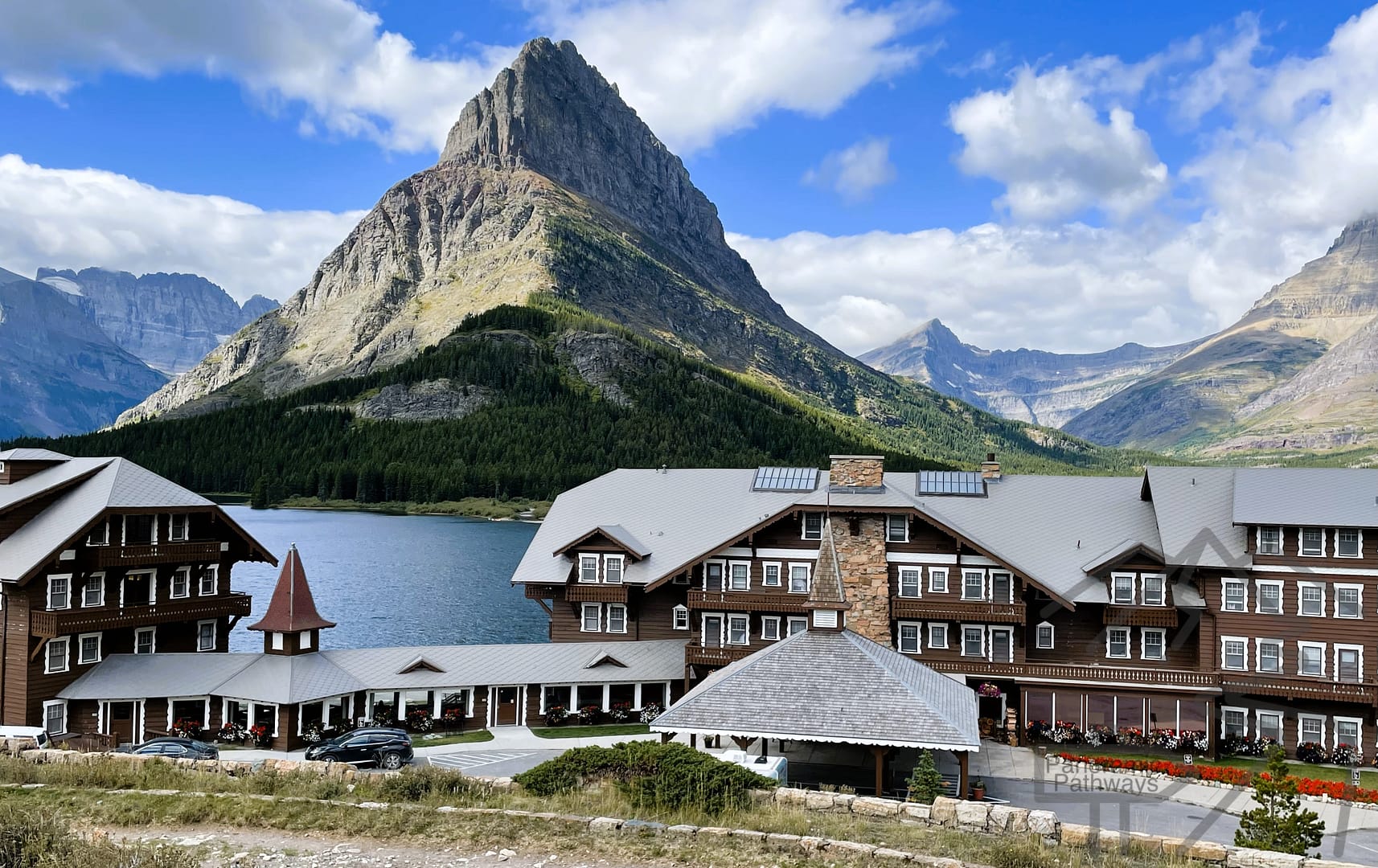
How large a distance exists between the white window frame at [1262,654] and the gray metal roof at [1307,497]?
17.6 ft

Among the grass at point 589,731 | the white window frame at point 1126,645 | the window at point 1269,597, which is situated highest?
the window at point 1269,597

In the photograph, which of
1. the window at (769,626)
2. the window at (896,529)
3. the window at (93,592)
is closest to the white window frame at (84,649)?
the window at (93,592)

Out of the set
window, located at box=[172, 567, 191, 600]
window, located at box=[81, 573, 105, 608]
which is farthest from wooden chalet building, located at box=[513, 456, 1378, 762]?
window, located at box=[81, 573, 105, 608]

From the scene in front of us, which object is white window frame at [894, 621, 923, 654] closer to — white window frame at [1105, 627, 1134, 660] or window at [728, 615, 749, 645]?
window at [728, 615, 749, 645]

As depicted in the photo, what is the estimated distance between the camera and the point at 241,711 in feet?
151

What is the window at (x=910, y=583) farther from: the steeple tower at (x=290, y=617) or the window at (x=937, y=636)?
the steeple tower at (x=290, y=617)

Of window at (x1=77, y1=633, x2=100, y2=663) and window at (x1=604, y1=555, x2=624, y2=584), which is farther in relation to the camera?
window at (x1=604, y1=555, x2=624, y2=584)

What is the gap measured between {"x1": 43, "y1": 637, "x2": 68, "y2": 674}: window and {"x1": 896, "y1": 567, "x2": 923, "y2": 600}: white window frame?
37985mm

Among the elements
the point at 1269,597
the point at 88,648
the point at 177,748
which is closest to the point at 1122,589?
the point at 1269,597

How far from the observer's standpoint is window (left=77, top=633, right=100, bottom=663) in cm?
4725

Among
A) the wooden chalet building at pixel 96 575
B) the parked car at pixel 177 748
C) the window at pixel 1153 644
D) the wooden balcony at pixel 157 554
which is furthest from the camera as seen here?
the window at pixel 1153 644

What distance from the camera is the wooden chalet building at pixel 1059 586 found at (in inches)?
1852

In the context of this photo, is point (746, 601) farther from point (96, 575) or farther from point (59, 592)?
point (59, 592)

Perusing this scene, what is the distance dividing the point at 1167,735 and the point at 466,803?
1365 inches
